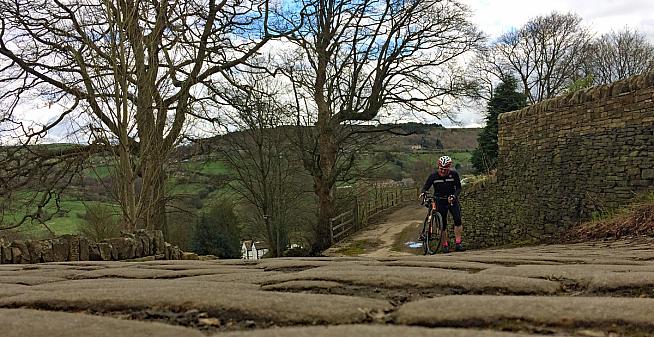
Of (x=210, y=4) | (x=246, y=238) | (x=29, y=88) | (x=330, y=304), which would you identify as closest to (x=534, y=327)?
(x=330, y=304)

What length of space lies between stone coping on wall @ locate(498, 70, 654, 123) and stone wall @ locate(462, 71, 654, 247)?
0.02 meters

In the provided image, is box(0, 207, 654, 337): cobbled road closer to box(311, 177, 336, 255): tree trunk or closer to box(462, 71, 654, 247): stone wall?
box(462, 71, 654, 247): stone wall

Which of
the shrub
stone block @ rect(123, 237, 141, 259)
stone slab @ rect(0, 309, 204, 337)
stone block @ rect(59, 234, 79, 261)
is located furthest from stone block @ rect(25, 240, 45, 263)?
the shrub

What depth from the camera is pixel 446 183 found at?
8727 mm

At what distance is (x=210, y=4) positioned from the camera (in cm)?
1527

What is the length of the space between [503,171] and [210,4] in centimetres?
854

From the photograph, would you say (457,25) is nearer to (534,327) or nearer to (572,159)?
(572,159)

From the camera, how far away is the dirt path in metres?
19.1

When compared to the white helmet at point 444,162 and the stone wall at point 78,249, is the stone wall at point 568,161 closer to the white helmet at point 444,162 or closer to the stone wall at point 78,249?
the white helmet at point 444,162

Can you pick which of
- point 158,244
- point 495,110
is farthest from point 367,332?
point 495,110

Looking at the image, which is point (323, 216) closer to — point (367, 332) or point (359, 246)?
point (359, 246)

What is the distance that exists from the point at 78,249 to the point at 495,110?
71.1 ft

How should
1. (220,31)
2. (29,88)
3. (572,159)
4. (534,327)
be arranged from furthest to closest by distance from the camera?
(220,31) < (29,88) < (572,159) < (534,327)

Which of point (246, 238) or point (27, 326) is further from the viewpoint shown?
point (246, 238)
